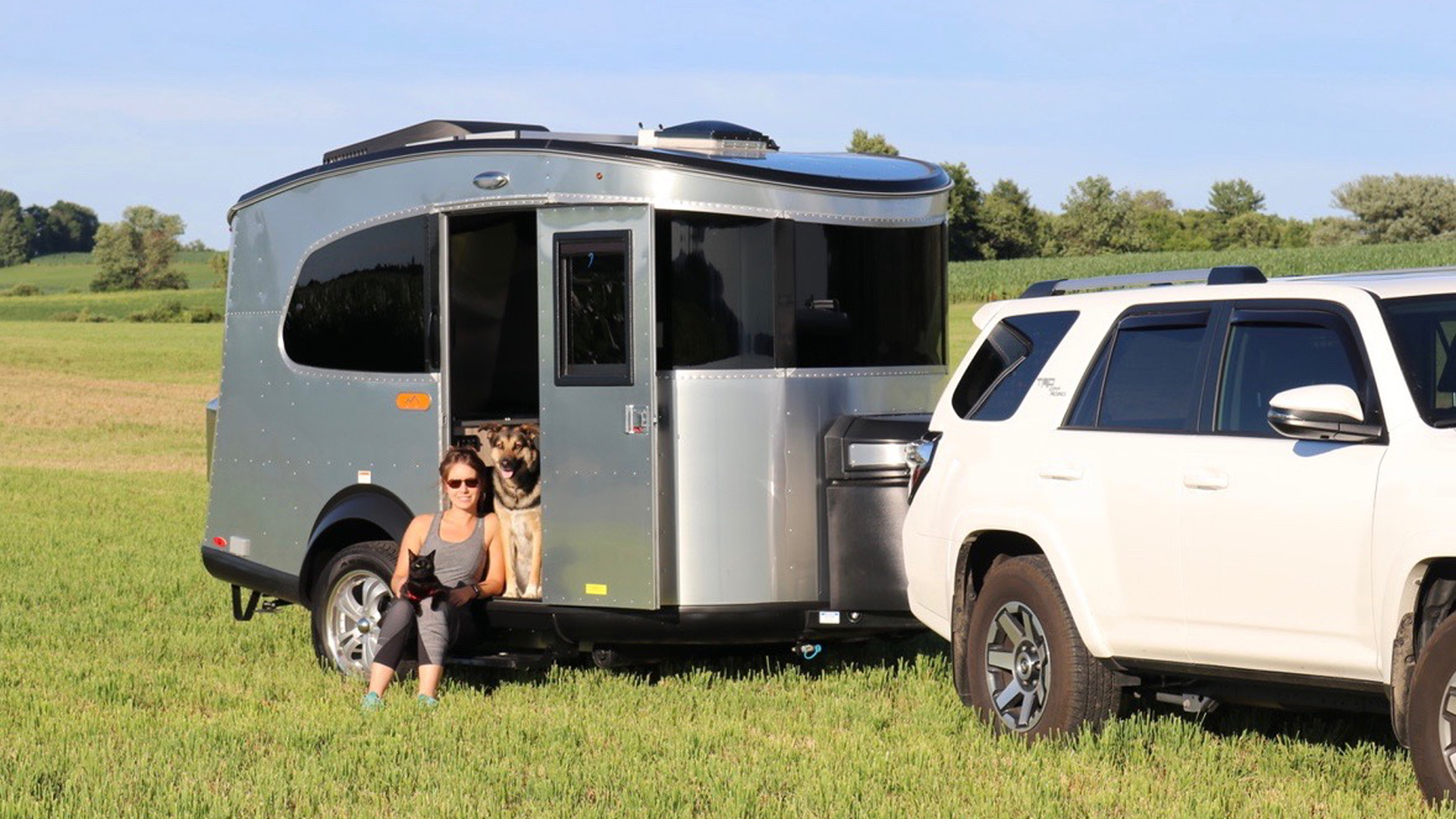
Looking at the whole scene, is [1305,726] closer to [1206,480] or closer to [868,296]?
[1206,480]

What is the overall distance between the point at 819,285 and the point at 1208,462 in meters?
3.04

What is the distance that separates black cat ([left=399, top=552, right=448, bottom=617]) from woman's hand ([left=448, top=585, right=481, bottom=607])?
0.08m

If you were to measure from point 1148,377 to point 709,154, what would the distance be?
2957 millimetres

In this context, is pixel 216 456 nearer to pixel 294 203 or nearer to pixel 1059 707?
pixel 294 203

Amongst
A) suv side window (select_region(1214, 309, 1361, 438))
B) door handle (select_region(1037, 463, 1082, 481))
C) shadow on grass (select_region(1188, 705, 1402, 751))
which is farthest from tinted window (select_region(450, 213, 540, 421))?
suv side window (select_region(1214, 309, 1361, 438))

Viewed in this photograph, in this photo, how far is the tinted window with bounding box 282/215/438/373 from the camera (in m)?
10.3

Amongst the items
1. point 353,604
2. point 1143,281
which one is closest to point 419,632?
point 353,604

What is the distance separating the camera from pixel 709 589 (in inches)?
372

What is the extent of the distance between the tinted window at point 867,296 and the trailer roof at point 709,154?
24 cm

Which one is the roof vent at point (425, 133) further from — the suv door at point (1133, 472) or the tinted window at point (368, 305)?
the suv door at point (1133, 472)

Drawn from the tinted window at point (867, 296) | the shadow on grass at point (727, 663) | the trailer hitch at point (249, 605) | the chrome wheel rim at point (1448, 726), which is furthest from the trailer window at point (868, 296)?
the chrome wheel rim at point (1448, 726)

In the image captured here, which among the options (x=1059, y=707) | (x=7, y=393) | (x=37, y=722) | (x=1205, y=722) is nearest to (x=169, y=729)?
(x=37, y=722)

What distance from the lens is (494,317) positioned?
36.5ft

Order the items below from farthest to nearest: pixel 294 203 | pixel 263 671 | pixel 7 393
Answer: pixel 7 393 → pixel 294 203 → pixel 263 671
